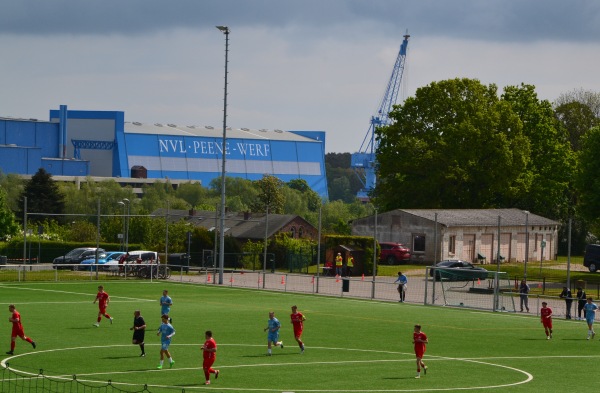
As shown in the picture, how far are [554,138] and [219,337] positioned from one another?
253ft

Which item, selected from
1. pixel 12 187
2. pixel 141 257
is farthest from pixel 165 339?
pixel 12 187

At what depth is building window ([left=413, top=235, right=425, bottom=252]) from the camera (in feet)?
325

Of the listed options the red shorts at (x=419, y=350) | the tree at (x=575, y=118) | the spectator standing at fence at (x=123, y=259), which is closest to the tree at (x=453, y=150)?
the tree at (x=575, y=118)

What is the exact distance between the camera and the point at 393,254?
98188 mm

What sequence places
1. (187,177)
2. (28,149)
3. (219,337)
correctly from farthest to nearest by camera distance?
(187,177) → (28,149) → (219,337)

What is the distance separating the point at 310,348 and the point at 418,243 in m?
57.9

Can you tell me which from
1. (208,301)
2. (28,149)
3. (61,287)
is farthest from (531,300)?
(28,149)

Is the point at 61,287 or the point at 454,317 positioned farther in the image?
the point at 61,287

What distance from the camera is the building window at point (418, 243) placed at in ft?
325

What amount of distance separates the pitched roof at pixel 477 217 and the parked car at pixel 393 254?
3308mm

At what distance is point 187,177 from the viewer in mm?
194250

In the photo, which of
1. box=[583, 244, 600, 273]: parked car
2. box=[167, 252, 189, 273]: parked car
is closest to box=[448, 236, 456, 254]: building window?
box=[583, 244, 600, 273]: parked car

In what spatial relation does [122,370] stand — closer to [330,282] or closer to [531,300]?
[531,300]

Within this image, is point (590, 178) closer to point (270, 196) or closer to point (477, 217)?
point (477, 217)
